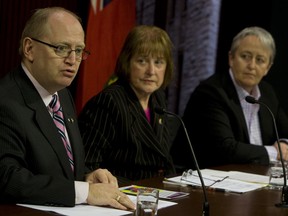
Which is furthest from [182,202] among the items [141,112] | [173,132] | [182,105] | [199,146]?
[182,105]

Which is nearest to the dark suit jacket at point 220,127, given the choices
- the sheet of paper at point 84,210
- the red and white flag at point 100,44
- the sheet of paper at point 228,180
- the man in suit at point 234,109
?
the man in suit at point 234,109

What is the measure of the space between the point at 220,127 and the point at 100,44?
3.86 feet

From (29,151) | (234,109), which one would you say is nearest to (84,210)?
(29,151)

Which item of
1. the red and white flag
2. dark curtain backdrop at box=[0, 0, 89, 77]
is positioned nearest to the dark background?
the red and white flag

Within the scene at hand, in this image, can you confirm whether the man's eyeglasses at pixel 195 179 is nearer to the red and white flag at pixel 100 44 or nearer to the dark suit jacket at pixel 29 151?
the dark suit jacket at pixel 29 151

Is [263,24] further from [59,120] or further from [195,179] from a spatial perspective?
[59,120]

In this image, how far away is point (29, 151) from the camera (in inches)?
98.5

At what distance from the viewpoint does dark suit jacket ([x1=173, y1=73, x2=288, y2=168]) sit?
13.5 feet

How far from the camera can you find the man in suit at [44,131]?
231cm

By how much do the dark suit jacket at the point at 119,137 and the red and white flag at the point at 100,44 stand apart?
1.07 meters

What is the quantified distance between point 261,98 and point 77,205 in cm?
267

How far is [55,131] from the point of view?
2.61 m

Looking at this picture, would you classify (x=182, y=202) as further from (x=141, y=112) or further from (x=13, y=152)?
(x=141, y=112)

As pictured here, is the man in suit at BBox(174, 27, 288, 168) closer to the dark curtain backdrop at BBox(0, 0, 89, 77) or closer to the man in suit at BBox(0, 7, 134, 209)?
the dark curtain backdrop at BBox(0, 0, 89, 77)
